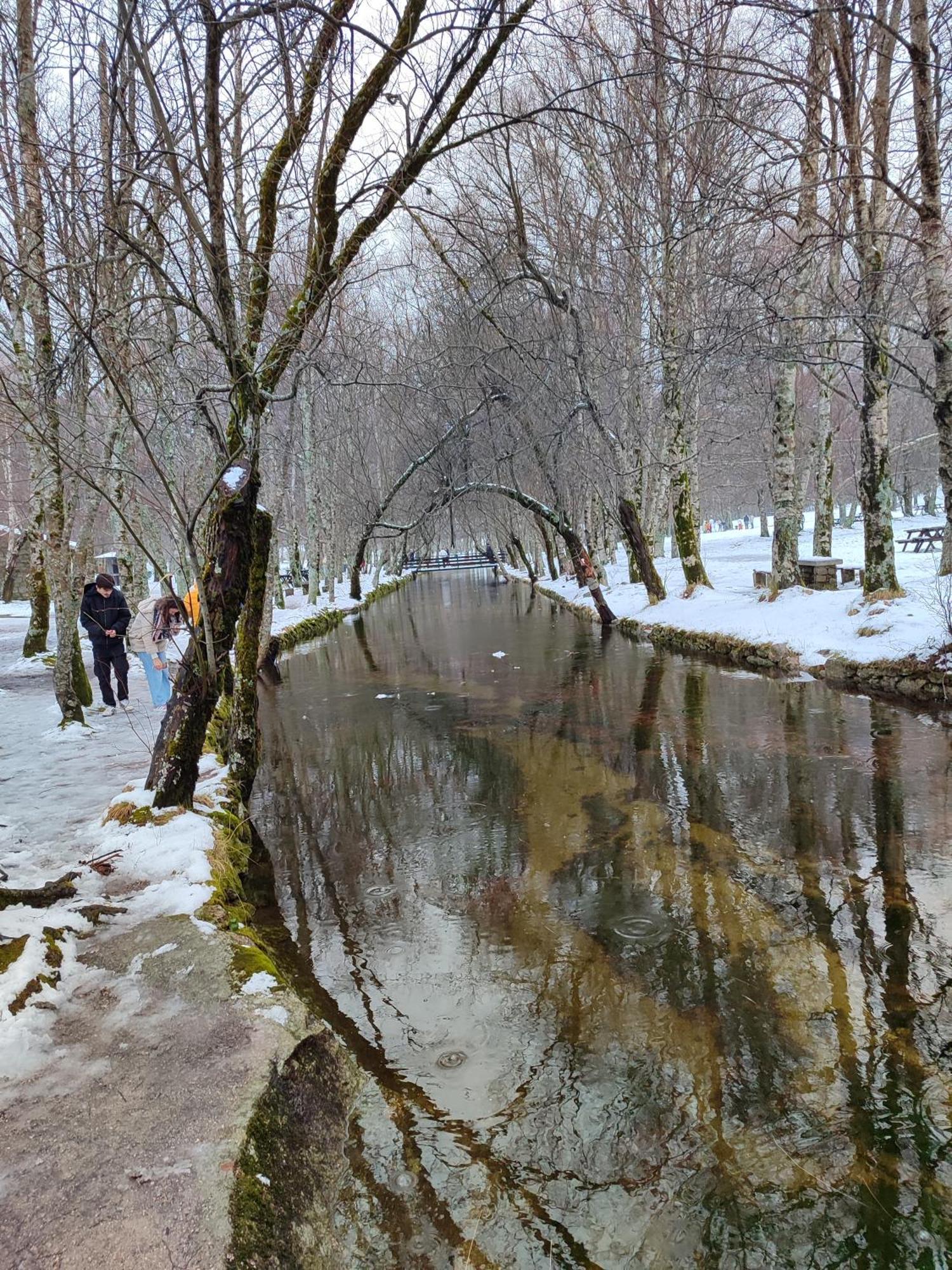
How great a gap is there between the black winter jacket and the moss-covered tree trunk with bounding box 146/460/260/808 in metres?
5.09

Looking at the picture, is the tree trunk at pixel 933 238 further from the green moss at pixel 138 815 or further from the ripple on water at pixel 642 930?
the green moss at pixel 138 815

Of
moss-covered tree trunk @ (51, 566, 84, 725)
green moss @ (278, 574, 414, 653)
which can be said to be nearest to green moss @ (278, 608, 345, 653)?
green moss @ (278, 574, 414, 653)

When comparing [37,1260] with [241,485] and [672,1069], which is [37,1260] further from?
[241,485]

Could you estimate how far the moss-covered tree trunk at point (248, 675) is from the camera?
6.37 metres

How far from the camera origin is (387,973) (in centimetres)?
409

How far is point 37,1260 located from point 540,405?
681 inches

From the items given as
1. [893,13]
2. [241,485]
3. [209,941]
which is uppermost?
[893,13]

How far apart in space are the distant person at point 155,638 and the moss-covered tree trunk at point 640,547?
1117 centimetres

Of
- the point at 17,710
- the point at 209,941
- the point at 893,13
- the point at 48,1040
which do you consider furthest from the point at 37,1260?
the point at 893,13

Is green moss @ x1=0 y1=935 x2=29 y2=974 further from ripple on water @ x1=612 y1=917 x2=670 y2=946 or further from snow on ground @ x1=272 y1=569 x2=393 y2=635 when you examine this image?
snow on ground @ x1=272 y1=569 x2=393 y2=635

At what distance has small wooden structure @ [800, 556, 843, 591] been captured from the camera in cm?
1415

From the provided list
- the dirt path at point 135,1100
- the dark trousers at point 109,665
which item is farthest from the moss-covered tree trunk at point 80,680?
the dirt path at point 135,1100

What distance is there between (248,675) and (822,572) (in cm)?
1169

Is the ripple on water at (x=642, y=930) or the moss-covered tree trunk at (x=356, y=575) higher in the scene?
the moss-covered tree trunk at (x=356, y=575)
